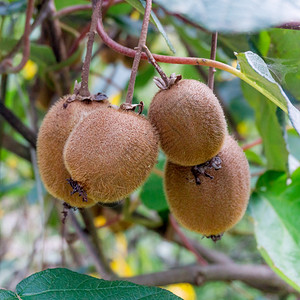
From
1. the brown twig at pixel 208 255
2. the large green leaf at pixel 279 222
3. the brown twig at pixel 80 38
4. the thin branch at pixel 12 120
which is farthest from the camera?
the brown twig at pixel 208 255

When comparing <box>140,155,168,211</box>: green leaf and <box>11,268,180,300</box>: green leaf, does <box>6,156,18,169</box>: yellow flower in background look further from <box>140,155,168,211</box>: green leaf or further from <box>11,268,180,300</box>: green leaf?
<box>11,268,180,300</box>: green leaf

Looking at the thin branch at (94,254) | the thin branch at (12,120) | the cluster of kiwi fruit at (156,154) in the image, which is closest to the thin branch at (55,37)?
the thin branch at (12,120)

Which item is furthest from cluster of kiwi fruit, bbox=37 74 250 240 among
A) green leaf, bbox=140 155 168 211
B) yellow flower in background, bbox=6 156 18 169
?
yellow flower in background, bbox=6 156 18 169

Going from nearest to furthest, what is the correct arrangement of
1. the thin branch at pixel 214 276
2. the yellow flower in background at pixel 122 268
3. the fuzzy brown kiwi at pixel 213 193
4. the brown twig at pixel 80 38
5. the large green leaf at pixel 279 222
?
the fuzzy brown kiwi at pixel 213 193 < the large green leaf at pixel 279 222 < the brown twig at pixel 80 38 < the thin branch at pixel 214 276 < the yellow flower in background at pixel 122 268

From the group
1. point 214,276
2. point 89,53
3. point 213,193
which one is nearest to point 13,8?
point 89,53

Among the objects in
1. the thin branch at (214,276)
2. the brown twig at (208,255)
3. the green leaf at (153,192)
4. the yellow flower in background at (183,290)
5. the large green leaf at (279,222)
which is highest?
the large green leaf at (279,222)

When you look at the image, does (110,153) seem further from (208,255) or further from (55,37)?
(208,255)

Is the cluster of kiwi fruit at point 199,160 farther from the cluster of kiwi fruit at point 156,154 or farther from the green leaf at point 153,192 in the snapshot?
the green leaf at point 153,192
